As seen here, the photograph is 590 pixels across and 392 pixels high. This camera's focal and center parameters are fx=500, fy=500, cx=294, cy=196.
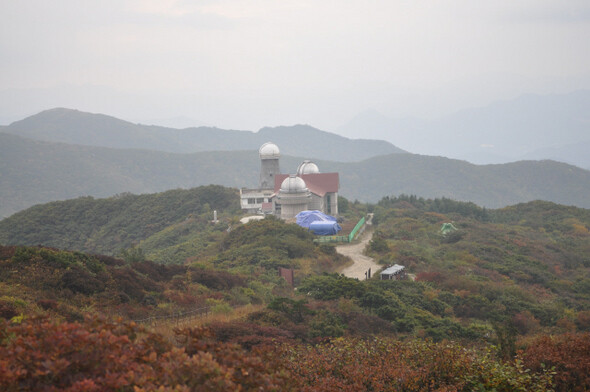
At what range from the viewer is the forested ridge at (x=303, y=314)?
5270 millimetres

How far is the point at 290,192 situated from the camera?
38.8m

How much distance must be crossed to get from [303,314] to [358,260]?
50.7 feet

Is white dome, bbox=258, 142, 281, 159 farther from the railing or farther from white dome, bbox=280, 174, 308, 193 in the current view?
the railing

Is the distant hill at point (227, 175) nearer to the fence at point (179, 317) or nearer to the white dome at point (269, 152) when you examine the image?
the white dome at point (269, 152)

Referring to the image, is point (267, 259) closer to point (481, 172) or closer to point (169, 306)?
point (169, 306)

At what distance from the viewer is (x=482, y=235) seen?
3681cm

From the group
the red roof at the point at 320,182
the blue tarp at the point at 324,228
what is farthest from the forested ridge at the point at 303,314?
the red roof at the point at 320,182

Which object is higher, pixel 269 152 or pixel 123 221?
pixel 269 152

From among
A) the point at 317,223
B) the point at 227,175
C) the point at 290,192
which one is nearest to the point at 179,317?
the point at 317,223

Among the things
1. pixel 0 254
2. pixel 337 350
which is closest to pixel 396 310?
pixel 337 350

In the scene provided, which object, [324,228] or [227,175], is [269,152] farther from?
[227,175]

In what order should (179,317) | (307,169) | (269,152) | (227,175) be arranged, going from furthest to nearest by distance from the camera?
1. (227,175)
2. (269,152)
3. (307,169)
4. (179,317)

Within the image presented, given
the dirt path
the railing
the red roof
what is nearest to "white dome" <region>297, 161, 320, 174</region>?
the red roof

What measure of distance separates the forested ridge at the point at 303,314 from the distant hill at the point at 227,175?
84867mm
